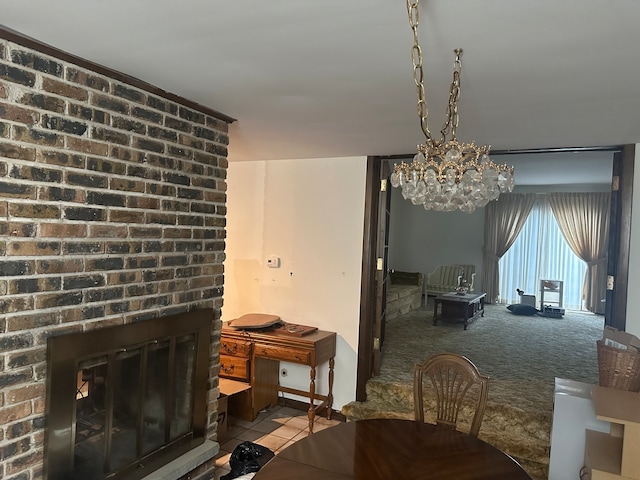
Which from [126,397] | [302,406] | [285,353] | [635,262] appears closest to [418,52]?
[126,397]

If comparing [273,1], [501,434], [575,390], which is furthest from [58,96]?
[501,434]

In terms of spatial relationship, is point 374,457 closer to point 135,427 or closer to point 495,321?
point 135,427

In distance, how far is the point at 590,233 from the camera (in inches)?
302

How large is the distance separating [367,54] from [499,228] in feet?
24.1

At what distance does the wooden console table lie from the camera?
3.71 metres

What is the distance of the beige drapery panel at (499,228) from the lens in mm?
8203

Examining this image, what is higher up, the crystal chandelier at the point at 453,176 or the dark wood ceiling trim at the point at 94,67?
the dark wood ceiling trim at the point at 94,67

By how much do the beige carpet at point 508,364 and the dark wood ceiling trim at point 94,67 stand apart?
269 centimetres

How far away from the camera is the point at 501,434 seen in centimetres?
330

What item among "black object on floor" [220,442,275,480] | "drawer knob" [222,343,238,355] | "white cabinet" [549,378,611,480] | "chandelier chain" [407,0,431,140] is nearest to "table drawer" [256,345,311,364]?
"drawer knob" [222,343,238,355]

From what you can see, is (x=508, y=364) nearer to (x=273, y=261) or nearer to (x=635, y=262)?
(x=635, y=262)

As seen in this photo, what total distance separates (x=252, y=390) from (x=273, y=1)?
3.27 meters

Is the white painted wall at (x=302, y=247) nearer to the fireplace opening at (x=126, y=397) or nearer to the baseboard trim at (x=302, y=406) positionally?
the baseboard trim at (x=302, y=406)

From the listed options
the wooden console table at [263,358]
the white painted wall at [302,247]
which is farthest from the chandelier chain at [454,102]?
the wooden console table at [263,358]
